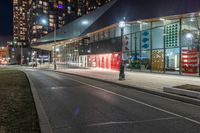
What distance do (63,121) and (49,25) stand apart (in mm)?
182314

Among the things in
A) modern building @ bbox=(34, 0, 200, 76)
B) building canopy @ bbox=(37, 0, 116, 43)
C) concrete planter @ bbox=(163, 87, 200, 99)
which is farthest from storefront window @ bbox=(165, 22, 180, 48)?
building canopy @ bbox=(37, 0, 116, 43)

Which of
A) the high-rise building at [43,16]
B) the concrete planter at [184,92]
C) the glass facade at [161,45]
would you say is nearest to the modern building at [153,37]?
the glass facade at [161,45]

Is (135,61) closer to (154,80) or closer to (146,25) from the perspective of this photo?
(146,25)

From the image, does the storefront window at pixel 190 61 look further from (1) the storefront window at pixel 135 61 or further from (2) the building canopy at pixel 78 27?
(2) the building canopy at pixel 78 27

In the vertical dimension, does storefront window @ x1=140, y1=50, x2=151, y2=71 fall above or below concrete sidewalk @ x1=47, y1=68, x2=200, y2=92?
above

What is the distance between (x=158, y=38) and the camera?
29.5 meters

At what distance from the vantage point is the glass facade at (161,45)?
24947mm

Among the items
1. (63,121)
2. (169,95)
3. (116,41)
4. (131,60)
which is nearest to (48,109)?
(63,121)

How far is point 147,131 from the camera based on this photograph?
21.6 ft

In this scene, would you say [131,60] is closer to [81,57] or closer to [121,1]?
[121,1]

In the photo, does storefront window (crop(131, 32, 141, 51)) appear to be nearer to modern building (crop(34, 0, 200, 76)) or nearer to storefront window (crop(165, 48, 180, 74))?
modern building (crop(34, 0, 200, 76))

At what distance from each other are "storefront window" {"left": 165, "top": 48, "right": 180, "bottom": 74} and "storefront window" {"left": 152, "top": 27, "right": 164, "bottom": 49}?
154cm

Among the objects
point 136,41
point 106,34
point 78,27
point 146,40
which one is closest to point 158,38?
point 146,40

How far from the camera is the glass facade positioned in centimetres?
2495
